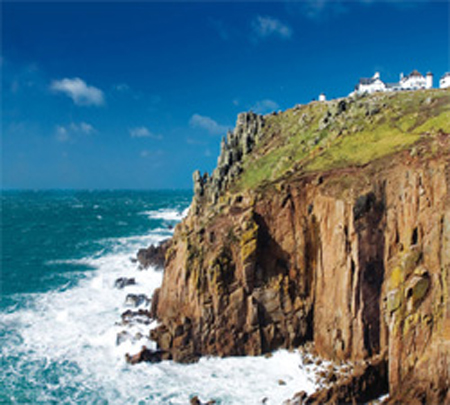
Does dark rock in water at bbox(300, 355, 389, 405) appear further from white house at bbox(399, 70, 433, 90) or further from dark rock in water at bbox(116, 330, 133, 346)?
white house at bbox(399, 70, 433, 90)

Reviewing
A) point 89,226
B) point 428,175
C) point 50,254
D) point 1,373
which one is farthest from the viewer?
point 89,226

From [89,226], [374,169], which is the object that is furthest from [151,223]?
[374,169]

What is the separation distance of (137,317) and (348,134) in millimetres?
31105

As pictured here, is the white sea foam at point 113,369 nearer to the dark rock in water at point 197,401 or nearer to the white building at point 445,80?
the dark rock in water at point 197,401

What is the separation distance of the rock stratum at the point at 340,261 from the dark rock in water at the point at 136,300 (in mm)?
4855

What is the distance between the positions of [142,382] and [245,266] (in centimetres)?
1270

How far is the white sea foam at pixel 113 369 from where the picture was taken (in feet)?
90.8

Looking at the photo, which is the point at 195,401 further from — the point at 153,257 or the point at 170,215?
the point at 170,215

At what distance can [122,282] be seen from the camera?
5134 cm

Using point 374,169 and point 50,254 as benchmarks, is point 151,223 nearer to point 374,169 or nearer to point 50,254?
point 50,254

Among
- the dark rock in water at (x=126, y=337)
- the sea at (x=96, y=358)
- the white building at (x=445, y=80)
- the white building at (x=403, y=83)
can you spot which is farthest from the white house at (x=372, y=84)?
the dark rock in water at (x=126, y=337)

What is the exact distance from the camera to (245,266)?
108 feet

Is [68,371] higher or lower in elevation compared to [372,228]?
lower

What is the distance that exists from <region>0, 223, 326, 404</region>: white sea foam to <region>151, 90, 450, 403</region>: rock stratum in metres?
2.00
